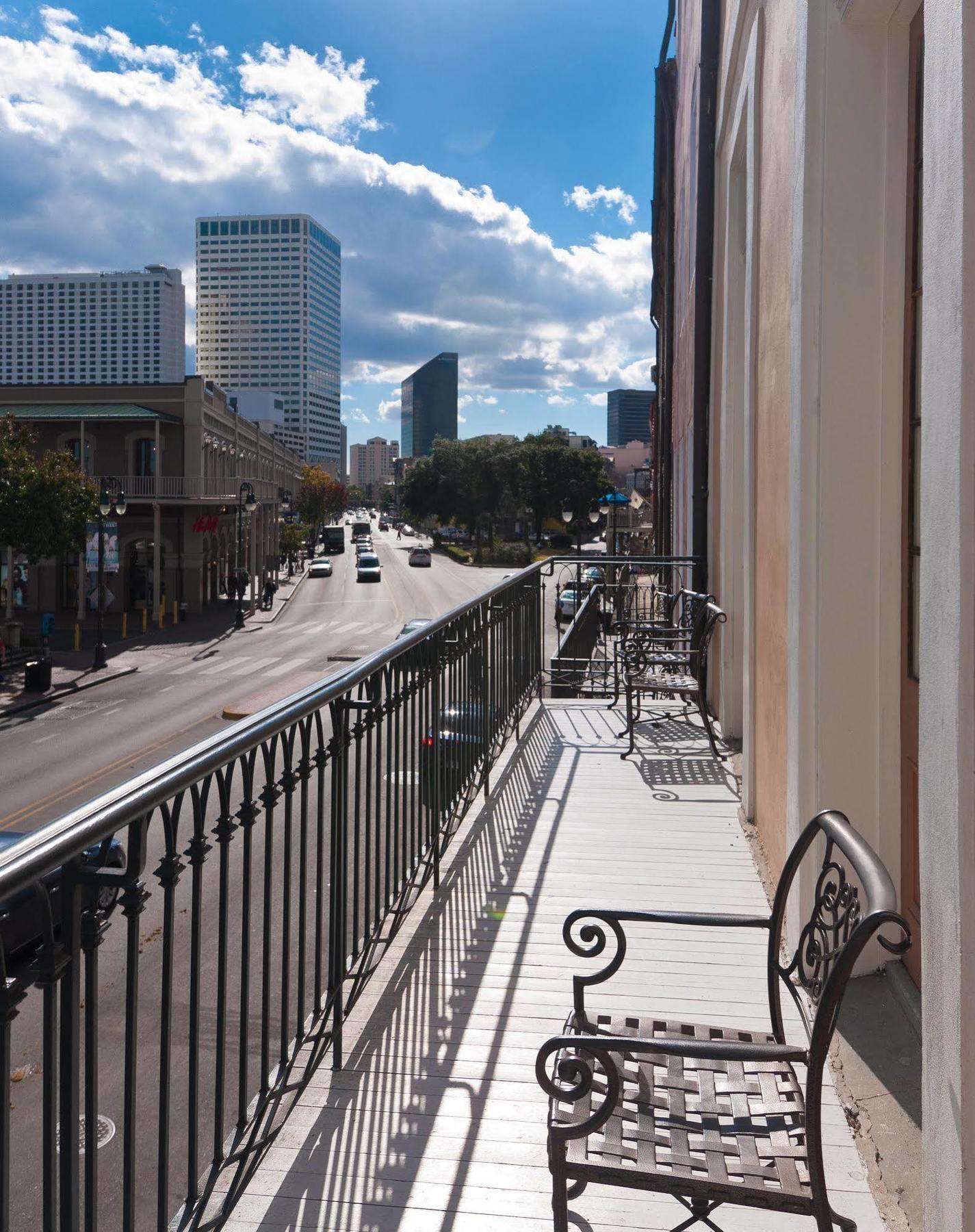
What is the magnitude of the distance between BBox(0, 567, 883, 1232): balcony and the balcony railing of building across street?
0.03 ft

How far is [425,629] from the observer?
4.23 meters

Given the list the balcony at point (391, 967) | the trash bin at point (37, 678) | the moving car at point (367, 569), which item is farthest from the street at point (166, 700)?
the moving car at point (367, 569)

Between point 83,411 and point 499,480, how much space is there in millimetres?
46034

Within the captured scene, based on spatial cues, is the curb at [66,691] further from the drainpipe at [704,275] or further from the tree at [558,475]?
the tree at [558,475]

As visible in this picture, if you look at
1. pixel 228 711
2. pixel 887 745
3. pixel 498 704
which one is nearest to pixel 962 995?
pixel 887 745

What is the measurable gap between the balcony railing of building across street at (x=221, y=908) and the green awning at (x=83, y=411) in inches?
1481

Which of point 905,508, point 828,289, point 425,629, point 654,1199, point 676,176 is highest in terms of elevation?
point 676,176

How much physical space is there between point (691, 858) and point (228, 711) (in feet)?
62.7

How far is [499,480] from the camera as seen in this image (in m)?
85.3

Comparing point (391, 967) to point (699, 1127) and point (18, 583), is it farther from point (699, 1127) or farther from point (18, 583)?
point (18, 583)

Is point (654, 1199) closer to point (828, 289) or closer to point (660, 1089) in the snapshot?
point (660, 1089)

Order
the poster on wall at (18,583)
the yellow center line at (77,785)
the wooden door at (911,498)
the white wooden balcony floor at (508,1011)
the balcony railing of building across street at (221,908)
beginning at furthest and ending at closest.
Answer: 1. the poster on wall at (18,583)
2. the yellow center line at (77,785)
3. the wooden door at (911,498)
4. the white wooden balcony floor at (508,1011)
5. the balcony railing of building across street at (221,908)

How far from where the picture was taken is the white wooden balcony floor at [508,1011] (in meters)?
2.51

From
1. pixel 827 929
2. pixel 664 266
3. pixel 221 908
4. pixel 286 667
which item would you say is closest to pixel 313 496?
pixel 286 667
